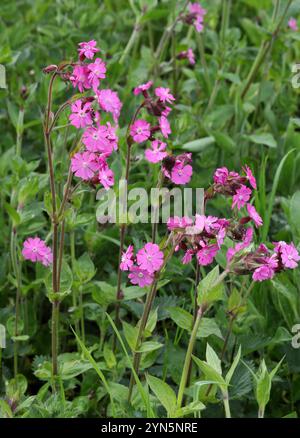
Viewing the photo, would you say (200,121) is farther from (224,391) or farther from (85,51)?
(224,391)

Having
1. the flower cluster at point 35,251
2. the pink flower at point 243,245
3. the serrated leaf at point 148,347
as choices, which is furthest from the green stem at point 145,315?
the flower cluster at point 35,251

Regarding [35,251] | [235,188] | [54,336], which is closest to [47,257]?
[35,251]

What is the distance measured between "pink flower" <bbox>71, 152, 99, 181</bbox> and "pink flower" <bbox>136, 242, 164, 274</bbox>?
0.20 meters

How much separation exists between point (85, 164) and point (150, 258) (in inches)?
9.4

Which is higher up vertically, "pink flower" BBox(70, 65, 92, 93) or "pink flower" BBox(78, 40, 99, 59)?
"pink flower" BBox(78, 40, 99, 59)

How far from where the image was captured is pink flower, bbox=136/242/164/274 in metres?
1.59

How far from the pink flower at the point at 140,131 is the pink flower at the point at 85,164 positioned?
181 millimetres

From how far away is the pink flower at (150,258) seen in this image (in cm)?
159

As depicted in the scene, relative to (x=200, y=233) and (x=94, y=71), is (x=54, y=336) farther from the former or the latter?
(x=94, y=71)

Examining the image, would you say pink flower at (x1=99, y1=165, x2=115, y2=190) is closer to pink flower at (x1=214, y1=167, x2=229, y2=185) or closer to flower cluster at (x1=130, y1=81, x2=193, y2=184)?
flower cluster at (x1=130, y1=81, x2=193, y2=184)

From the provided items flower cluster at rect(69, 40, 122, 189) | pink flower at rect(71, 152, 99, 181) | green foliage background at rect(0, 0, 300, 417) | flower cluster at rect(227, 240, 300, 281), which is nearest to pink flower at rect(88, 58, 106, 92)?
flower cluster at rect(69, 40, 122, 189)

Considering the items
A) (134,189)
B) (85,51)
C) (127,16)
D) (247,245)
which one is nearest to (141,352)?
(247,245)

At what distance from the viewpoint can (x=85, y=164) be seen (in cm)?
164
